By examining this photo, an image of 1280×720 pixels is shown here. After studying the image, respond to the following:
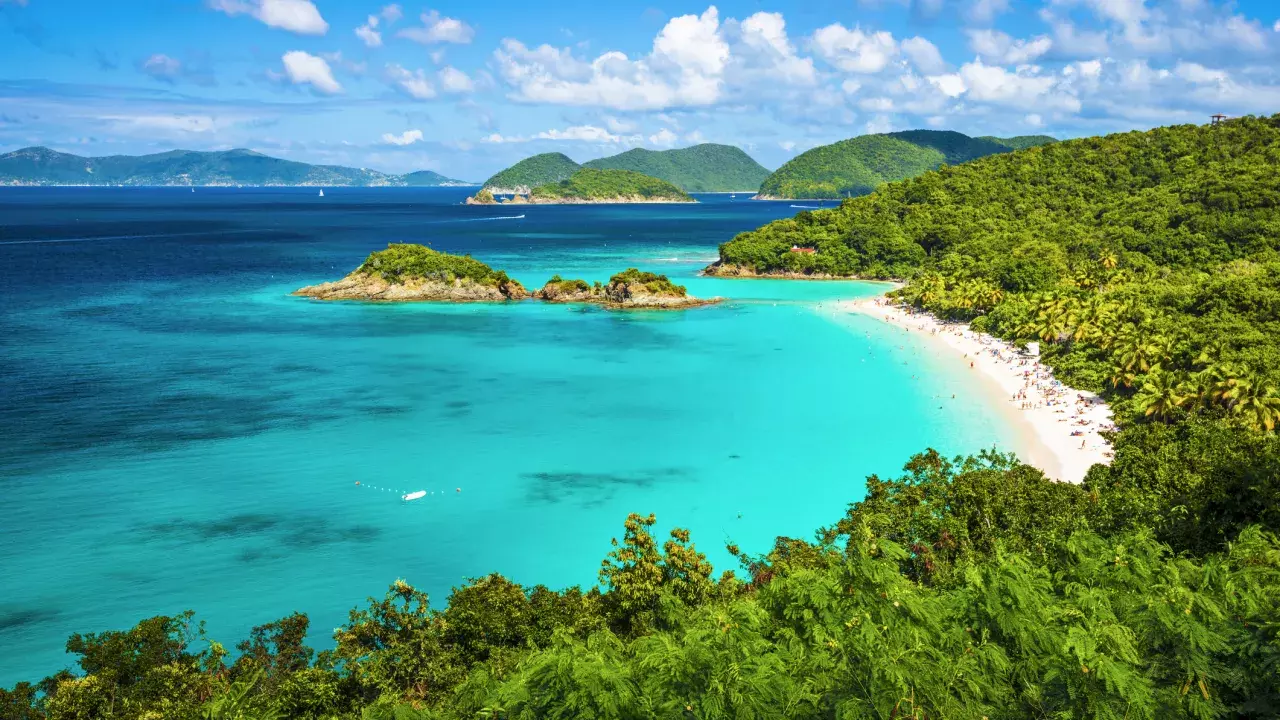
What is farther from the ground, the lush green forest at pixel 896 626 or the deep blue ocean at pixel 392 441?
the lush green forest at pixel 896 626

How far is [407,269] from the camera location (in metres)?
93.4

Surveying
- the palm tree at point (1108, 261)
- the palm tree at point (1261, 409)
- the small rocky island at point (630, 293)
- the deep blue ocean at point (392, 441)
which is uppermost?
the palm tree at point (1108, 261)

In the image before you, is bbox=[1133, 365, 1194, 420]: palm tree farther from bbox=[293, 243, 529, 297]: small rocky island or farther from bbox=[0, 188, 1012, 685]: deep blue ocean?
bbox=[293, 243, 529, 297]: small rocky island

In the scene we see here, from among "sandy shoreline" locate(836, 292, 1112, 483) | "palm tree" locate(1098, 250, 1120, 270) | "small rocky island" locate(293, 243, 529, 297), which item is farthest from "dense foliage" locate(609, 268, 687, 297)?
"palm tree" locate(1098, 250, 1120, 270)

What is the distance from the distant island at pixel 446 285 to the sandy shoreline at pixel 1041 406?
3288 cm

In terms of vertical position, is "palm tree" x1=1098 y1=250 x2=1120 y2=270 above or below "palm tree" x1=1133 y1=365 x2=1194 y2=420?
above

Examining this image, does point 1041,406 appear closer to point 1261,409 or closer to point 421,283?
point 1261,409

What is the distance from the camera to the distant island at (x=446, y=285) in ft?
293

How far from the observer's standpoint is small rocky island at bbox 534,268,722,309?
8681 cm

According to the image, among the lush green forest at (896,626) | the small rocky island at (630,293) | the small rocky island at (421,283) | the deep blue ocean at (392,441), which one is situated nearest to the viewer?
the lush green forest at (896,626)

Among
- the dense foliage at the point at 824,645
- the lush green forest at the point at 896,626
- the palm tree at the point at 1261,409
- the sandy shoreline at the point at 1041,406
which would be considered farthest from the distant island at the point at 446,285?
the dense foliage at the point at 824,645

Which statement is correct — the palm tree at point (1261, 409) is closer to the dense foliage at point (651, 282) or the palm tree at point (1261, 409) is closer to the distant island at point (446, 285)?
the distant island at point (446, 285)

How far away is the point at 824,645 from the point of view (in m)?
13.1

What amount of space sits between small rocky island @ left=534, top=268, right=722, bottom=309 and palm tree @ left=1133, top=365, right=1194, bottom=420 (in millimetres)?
50813
